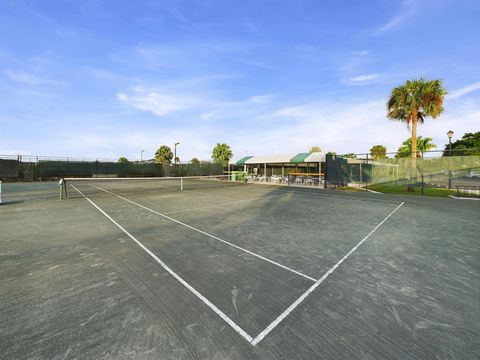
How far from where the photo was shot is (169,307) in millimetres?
2979

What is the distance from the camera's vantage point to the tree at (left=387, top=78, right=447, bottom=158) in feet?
59.5

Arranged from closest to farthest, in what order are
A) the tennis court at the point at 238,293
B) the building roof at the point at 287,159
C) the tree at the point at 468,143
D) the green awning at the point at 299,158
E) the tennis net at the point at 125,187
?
the tennis court at the point at 238,293, the tennis net at the point at 125,187, the building roof at the point at 287,159, the green awning at the point at 299,158, the tree at the point at 468,143

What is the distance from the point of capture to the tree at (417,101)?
18.1 meters

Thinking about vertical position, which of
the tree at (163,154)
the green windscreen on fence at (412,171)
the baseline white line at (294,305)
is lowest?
the baseline white line at (294,305)

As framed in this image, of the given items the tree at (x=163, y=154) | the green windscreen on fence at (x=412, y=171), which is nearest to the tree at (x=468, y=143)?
the green windscreen on fence at (x=412, y=171)

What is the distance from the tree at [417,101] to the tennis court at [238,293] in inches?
625

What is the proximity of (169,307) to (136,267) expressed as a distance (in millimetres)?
1578

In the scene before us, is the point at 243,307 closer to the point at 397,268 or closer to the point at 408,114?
the point at 397,268

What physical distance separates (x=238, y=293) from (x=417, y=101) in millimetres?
23200

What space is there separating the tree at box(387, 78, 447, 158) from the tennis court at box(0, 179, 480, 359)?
52.1 ft

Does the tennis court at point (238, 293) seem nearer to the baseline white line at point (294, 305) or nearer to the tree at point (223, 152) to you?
the baseline white line at point (294, 305)

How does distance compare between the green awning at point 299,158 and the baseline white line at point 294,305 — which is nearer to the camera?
the baseline white line at point 294,305

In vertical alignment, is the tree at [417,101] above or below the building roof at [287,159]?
above

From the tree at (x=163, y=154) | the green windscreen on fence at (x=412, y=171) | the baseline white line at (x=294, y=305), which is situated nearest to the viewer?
the baseline white line at (x=294, y=305)
